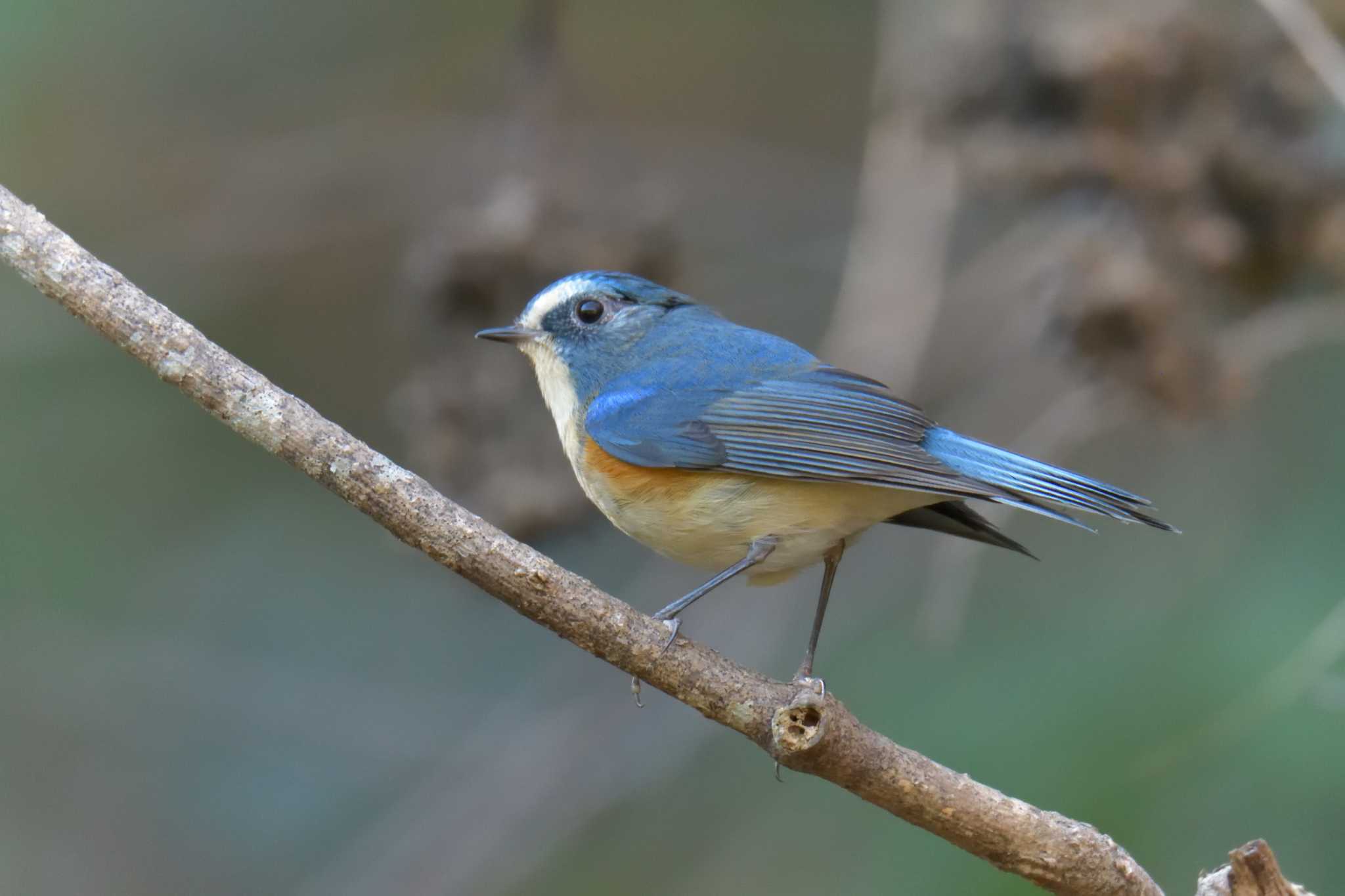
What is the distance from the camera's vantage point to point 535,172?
12.3 ft

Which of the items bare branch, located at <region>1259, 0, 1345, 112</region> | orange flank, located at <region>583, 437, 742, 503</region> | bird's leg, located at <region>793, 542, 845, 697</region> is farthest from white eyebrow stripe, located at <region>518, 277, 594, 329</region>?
bare branch, located at <region>1259, 0, 1345, 112</region>

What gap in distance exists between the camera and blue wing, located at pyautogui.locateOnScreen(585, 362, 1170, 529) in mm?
2662

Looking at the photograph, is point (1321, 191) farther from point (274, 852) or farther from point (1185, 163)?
point (274, 852)

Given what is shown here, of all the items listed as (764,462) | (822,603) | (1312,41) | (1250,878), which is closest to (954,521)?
(822,603)

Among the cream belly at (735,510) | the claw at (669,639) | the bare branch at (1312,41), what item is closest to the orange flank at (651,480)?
the cream belly at (735,510)

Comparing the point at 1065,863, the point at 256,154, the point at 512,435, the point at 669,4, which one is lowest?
the point at 1065,863

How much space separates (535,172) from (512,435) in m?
0.72

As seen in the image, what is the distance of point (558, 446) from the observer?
3.74 meters

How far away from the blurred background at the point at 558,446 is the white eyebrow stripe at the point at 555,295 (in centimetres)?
24

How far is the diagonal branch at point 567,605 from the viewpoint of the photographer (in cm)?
218

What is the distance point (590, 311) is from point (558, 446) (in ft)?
1.55

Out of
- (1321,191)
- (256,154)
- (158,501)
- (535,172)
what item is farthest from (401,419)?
(1321,191)

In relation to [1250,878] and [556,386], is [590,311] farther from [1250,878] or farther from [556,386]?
[1250,878]

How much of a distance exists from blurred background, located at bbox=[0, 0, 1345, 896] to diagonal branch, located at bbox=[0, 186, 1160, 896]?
4.50ft
